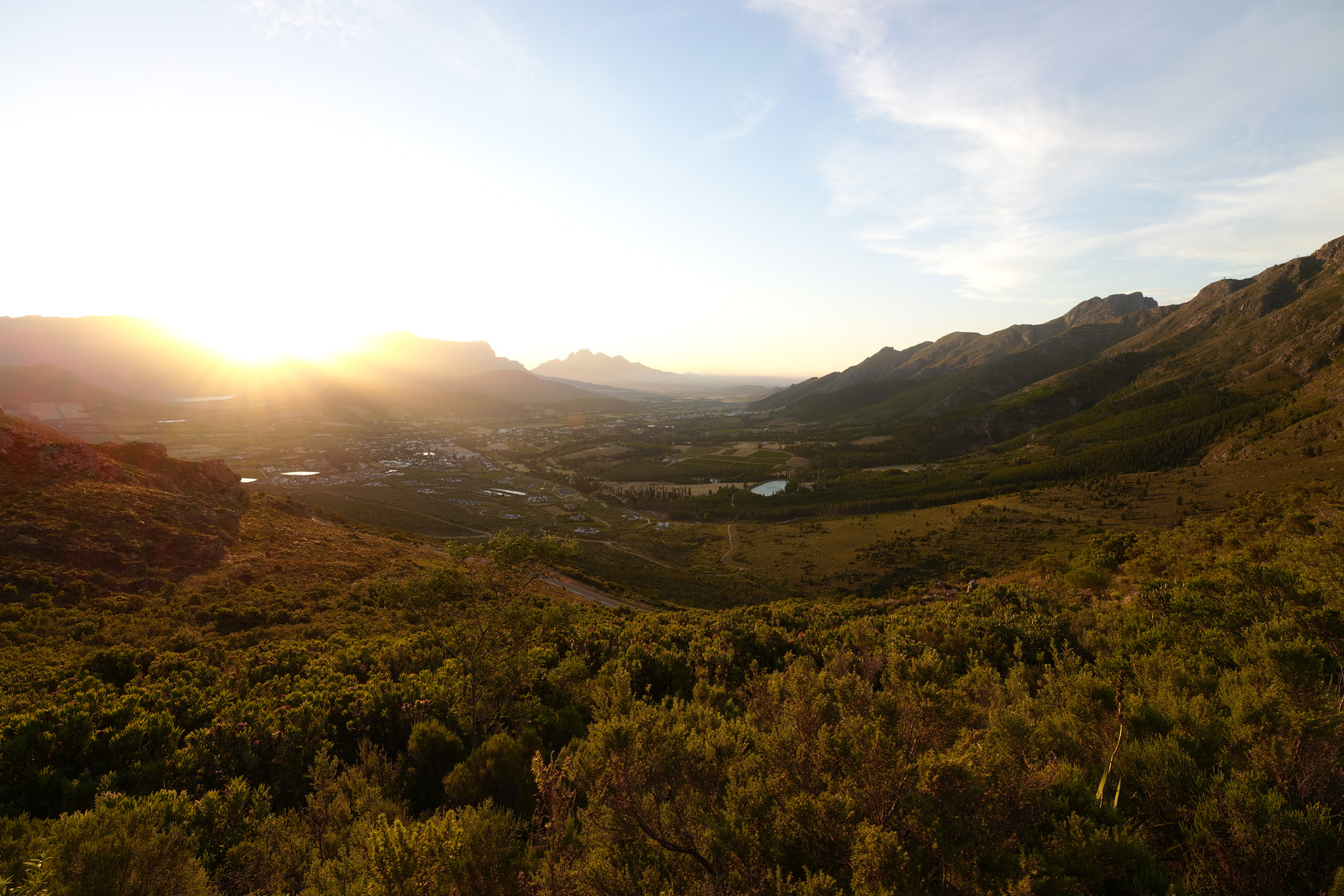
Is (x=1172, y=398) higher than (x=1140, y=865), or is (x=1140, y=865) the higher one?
(x=1172, y=398)

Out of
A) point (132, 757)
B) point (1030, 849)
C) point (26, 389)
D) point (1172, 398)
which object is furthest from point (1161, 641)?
point (26, 389)

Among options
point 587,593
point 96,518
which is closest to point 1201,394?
point 587,593

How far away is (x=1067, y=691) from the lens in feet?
39.8

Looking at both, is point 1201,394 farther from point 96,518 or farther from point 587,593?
point 96,518

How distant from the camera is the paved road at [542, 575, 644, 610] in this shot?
58375 mm

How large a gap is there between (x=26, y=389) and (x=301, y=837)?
223208 mm

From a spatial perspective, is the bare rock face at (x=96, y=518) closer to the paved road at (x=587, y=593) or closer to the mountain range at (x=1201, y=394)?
the paved road at (x=587, y=593)

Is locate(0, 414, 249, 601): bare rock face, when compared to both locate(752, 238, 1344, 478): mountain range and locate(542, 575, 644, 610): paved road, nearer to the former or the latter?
locate(542, 575, 644, 610): paved road

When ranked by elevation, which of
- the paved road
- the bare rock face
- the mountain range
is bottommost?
the paved road

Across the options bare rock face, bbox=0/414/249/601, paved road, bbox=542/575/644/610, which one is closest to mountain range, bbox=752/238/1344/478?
paved road, bbox=542/575/644/610

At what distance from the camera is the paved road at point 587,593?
58375 mm

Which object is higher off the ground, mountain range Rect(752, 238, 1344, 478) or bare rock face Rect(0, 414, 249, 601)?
mountain range Rect(752, 238, 1344, 478)

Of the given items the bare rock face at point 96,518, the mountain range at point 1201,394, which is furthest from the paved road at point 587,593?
the mountain range at point 1201,394

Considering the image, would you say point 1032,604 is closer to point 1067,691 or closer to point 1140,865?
point 1067,691
